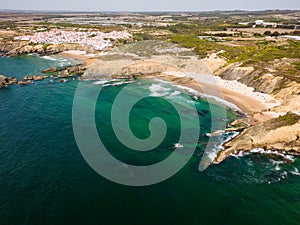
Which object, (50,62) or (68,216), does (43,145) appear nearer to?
(68,216)

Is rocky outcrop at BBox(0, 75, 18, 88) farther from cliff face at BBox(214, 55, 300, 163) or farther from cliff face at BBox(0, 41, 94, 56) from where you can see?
cliff face at BBox(214, 55, 300, 163)

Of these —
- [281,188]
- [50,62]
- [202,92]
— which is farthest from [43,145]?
[50,62]

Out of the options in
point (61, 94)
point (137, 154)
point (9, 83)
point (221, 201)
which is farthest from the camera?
point (9, 83)

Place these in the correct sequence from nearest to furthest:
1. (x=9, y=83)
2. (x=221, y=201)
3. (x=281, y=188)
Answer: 1. (x=221, y=201)
2. (x=281, y=188)
3. (x=9, y=83)

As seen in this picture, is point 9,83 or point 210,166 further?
point 9,83

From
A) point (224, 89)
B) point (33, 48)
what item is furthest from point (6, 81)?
point (224, 89)
